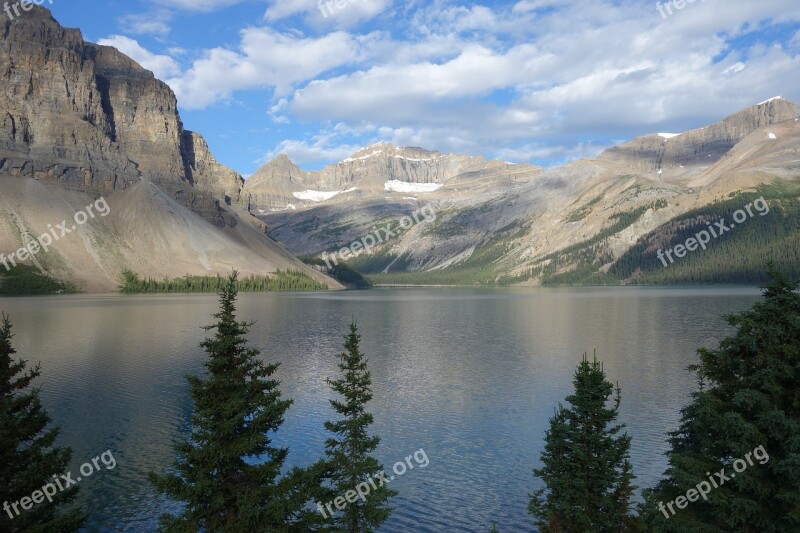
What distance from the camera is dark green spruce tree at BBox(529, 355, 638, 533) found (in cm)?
1977

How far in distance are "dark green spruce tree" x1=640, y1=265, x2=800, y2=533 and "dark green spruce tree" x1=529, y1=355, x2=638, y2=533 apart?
1563 mm

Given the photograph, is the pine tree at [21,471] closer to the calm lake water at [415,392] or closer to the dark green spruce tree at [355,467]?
the dark green spruce tree at [355,467]

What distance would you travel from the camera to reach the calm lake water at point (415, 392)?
110ft

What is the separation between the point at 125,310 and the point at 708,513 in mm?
153499

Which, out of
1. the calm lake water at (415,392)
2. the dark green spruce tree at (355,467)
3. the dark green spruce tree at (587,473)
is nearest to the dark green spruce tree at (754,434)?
the dark green spruce tree at (587,473)

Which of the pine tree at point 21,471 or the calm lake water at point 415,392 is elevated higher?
the pine tree at point 21,471

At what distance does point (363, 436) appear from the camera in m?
22.6

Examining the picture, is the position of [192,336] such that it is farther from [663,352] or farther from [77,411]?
[663,352]

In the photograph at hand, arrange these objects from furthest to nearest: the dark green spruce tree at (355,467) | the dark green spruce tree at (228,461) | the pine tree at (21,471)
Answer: the dark green spruce tree at (355,467) < the dark green spruce tree at (228,461) < the pine tree at (21,471)

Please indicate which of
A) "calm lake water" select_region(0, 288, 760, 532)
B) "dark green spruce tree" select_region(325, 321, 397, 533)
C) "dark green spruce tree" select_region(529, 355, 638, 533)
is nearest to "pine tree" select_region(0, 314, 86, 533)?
"dark green spruce tree" select_region(325, 321, 397, 533)

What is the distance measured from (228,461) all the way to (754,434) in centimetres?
1631

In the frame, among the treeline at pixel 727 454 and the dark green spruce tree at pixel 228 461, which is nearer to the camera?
the treeline at pixel 727 454

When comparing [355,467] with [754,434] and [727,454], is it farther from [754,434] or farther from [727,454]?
[754,434]

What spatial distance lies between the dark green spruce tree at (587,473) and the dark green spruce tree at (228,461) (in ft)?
31.4
